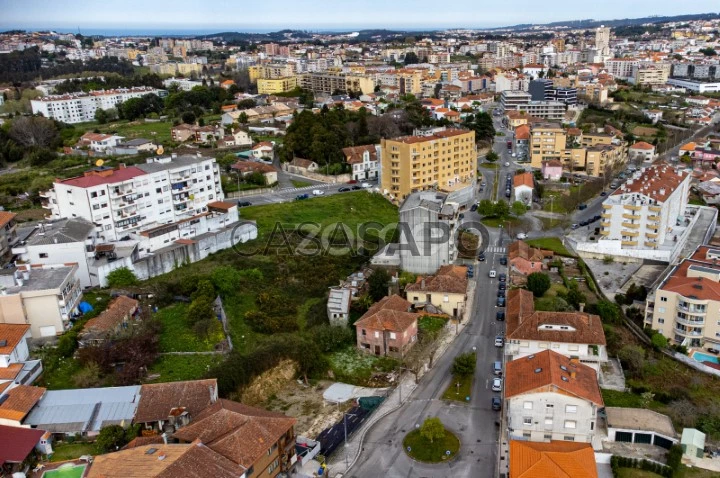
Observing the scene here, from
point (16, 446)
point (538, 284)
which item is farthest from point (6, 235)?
point (538, 284)

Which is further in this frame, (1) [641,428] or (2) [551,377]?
(1) [641,428]

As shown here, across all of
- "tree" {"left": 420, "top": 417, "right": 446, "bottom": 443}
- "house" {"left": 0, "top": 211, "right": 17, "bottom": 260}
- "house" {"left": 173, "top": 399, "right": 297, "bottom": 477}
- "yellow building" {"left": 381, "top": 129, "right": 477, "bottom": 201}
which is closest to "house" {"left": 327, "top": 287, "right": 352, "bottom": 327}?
"tree" {"left": 420, "top": 417, "right": 446, "bottom": 443}

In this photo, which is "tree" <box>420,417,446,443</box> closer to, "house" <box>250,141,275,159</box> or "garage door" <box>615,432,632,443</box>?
"garage door" <box>615,432,632,443</box>

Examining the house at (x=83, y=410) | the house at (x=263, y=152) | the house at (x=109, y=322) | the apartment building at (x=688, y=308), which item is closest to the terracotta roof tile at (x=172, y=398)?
the house at (x=83, y=410)

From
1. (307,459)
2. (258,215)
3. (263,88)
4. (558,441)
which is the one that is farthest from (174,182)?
(263,88)

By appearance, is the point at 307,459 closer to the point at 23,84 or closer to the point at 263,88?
the point at 263,88

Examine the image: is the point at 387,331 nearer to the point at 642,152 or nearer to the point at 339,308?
the point at 339,308
